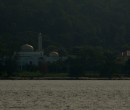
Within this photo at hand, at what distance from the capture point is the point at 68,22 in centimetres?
10050

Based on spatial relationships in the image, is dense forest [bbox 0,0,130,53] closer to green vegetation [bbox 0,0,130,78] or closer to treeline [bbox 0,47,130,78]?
green vegetation [bbox 0,0,130,78]

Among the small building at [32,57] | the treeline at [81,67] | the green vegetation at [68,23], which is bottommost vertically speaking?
the treeline at [81,67]

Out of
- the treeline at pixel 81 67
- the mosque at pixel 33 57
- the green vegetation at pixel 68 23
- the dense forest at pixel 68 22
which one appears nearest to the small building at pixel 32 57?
the mosque at pixel 33 57

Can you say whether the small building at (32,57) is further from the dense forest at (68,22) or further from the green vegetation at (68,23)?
the dense forest at (68,22)

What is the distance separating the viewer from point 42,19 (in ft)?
332

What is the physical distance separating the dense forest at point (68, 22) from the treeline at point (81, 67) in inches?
1026

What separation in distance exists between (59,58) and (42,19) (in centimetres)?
3830

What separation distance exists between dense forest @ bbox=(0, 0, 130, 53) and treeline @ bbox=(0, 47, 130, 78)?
26.1 meters

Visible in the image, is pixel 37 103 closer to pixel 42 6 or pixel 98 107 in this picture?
pixel 98 107

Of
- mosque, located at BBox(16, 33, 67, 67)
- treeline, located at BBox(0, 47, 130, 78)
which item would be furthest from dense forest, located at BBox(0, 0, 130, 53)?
treeline, located at BBox(0, 47, 130, 78)

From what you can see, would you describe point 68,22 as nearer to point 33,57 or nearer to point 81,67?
point 33,57

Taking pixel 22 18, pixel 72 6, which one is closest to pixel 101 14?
pixel 72 6

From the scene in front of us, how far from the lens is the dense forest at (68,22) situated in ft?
298

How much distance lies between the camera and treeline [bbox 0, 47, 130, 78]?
180 ft
